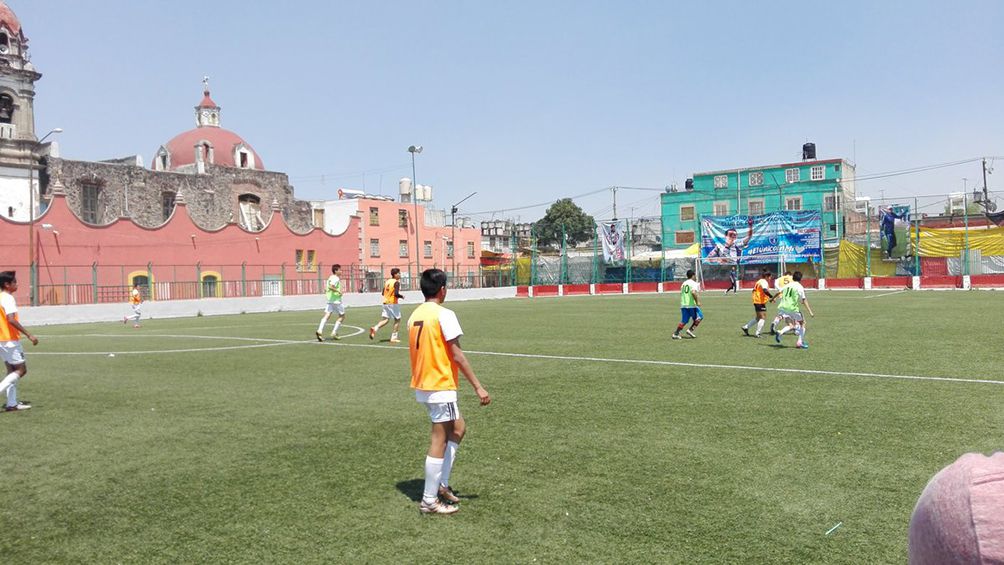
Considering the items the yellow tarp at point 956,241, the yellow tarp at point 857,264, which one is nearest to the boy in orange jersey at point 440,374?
the yellow tarp at point 956,241

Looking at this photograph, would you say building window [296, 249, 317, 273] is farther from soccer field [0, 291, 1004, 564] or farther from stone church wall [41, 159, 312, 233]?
soccer field [0, 291, 1004, 564]

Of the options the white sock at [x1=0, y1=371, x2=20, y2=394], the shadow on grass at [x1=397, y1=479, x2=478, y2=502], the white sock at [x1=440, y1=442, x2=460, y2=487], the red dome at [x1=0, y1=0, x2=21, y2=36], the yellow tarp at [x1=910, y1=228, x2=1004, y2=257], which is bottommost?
the shadow on grass at [x1=397, y1=479, x2=478, y2=502]

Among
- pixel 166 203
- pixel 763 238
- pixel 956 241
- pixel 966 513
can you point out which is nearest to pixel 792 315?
pixel 966 513

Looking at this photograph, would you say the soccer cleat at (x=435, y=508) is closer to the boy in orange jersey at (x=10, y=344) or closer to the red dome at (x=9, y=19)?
the boy in orange jersey at (x=10, y=344)

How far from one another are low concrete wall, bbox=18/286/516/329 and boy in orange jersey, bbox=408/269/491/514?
30.7 m

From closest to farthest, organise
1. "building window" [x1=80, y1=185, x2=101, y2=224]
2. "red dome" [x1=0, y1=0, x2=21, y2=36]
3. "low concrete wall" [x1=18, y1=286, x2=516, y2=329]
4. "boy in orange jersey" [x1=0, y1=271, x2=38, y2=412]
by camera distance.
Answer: "boy in orange jersey" [x1=0, y1=271, x2=38, y2=412], "low concrete wall" [x1=18, y1=286, x2=516, y2=329], "red dome" [x1=0, y1=0, x2=21, y2=36], "building window" [x1=80, y1=185, x2=101, y2=224]

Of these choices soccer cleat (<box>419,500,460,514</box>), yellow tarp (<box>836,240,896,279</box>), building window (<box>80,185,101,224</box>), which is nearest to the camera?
soccer cleat (<box>419,500,460,514</box>)

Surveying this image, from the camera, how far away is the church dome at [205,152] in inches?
2413

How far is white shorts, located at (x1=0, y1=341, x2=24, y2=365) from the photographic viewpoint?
10297mm

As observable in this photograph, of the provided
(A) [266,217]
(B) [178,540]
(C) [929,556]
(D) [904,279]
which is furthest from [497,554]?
(A) [266,217]

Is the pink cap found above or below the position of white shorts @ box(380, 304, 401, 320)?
above

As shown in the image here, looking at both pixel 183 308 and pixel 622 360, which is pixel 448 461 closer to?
pixel 622 360

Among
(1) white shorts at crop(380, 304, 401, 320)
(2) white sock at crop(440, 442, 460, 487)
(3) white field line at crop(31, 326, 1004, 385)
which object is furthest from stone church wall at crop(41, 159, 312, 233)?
(2) white sock at crop(440, 442, 460, 487)

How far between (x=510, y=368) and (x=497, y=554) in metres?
8.80
